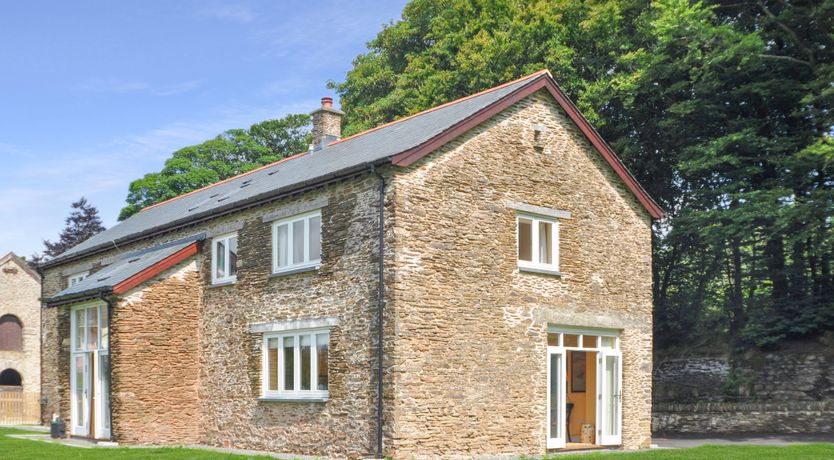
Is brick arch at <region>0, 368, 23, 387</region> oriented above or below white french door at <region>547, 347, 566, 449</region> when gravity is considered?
below

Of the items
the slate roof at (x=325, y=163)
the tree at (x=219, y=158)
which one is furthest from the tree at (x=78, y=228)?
the slate roof at (x=325, y=163)

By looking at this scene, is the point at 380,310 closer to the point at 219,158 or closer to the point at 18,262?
the point at 18,262

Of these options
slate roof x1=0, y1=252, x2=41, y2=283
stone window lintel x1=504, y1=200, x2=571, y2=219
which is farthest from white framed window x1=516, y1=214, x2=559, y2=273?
slate roof x1=0, y1=252, x2=41, y2=283

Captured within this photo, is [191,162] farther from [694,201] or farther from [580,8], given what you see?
[694,201]

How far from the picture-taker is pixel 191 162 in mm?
56281

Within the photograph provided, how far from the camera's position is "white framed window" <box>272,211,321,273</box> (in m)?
19.8

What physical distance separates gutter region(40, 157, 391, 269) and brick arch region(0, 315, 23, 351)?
770 inches

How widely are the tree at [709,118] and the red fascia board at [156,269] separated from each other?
15490 millimetres

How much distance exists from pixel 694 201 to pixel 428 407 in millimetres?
18259

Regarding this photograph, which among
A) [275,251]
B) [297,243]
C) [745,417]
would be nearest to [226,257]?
[275,251]

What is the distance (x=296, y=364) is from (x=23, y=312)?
3252 cm

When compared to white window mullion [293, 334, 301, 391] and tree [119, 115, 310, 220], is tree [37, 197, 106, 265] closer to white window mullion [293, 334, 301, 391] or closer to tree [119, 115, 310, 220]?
tree [119, 115, 310, 220]

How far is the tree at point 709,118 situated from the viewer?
92.6 ft

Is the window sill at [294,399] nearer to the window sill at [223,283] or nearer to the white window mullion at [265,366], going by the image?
the white window mullion at [265,366]
